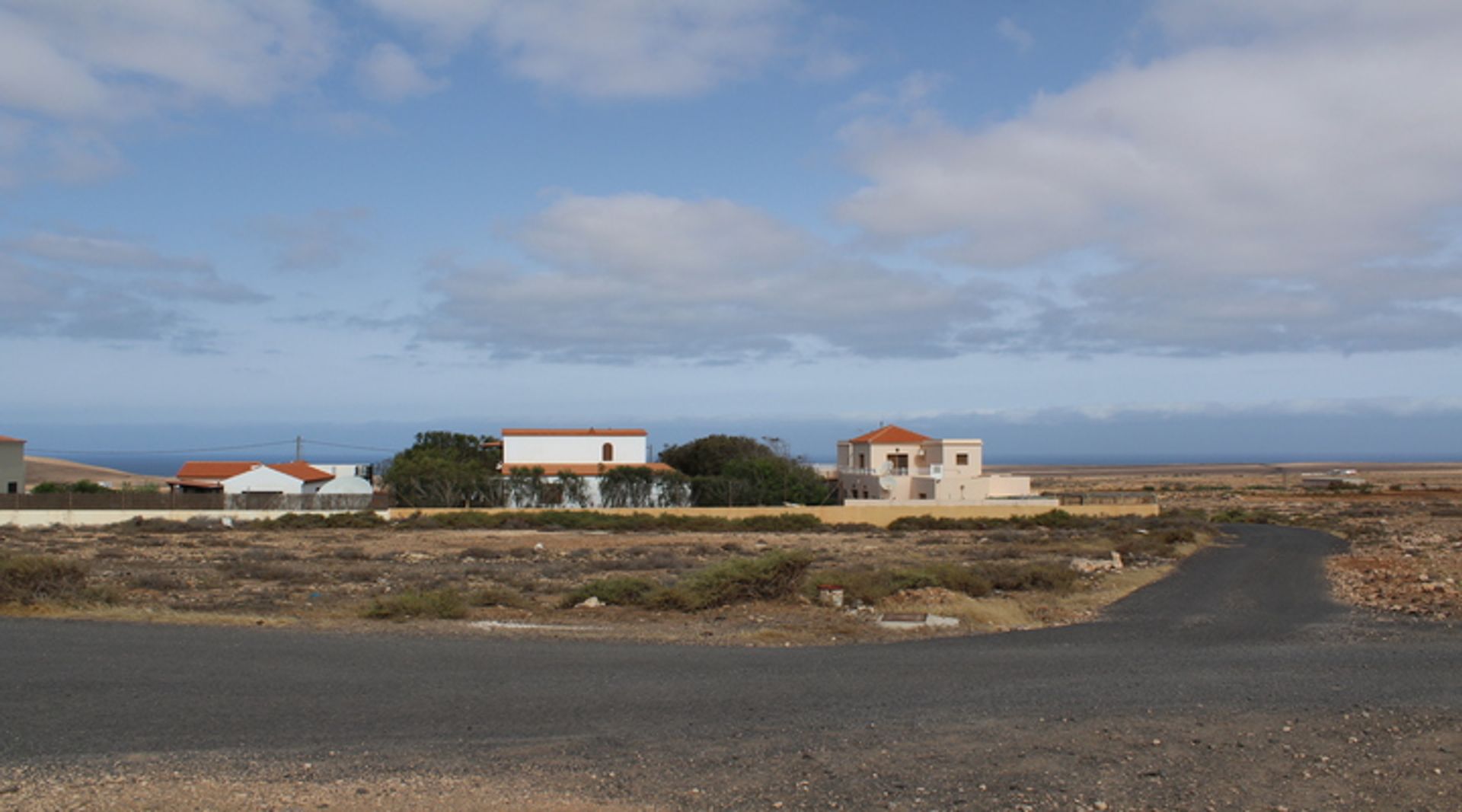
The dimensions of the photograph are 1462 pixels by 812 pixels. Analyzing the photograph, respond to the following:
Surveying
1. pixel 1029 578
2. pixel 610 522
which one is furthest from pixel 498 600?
pixel 610 522

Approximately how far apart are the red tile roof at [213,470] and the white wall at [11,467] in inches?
458

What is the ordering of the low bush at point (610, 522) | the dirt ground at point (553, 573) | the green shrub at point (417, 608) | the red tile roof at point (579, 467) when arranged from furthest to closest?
the red tile roof at point (579, 467)
the low bush at point (610, 522)
the green shrub at point (417, 608)
the dirt ground at point (553, 573)

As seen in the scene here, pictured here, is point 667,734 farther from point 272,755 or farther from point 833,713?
point 272,755

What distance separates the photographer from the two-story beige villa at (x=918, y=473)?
68.5 m

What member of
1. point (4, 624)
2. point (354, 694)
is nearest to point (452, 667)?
point (354, 694)

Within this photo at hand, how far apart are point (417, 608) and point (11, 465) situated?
190ft

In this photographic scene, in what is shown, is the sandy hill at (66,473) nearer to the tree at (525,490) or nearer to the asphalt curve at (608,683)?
the tree at (525,490)

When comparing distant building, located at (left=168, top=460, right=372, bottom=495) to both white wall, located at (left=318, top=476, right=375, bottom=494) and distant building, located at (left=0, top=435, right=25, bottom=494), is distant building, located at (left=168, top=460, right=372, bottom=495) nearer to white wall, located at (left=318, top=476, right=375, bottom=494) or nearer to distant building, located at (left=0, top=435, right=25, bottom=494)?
white wall, located at (left=318, top=476, right=375, bottom=494)

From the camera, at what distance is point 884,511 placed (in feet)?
191

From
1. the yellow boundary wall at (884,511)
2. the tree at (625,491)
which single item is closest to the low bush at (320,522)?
the yellow boundary wall at (884,511)

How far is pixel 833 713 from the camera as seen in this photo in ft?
30.6

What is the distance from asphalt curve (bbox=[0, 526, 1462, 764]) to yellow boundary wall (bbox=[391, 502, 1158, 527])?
137 feet

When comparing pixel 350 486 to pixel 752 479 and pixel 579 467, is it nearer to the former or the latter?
pixel 579 467

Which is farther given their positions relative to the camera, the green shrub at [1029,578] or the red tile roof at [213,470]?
the red tile roof at [213,470]
